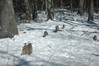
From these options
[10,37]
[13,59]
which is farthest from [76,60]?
[10,37]

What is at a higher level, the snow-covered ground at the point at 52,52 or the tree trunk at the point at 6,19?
the tree trunk at the point at 6,19

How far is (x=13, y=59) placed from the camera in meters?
5.71

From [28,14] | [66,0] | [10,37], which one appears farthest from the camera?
[66,0]

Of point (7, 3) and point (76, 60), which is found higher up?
point (7, 3)

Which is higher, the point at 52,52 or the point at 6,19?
the point at 6,19

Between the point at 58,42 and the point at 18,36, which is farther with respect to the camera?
the point at 18,36

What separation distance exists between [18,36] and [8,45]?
144 cm

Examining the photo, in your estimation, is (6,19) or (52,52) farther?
(6,19)

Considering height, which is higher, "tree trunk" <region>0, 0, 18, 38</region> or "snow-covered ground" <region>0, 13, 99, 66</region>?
"tree trunk" <region>0, 0, 18, 38</region>

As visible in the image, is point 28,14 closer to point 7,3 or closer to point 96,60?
point 7,3

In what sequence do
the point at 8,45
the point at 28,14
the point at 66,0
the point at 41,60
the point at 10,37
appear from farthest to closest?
the point at 66,0
the point at 28,14
the point at 10,37
the point at 8,45
the point at 41,60

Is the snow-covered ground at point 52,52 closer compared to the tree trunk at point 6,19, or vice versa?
the snow-covered ground at point 52,52

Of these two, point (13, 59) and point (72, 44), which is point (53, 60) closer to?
point (13, 59)

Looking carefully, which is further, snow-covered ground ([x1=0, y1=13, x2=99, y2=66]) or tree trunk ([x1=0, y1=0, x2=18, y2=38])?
tree trunk ([x1=0, y1=0, x2=18, y2=38])
